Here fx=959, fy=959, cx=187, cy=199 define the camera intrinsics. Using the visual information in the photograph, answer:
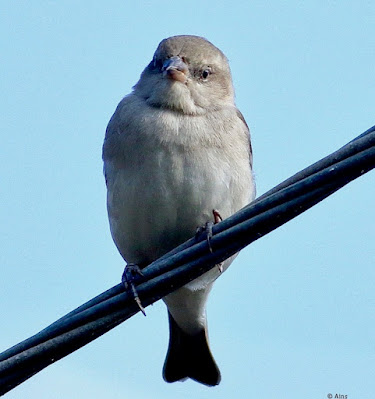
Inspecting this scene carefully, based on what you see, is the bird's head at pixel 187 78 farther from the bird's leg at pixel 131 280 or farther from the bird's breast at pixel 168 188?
the bird's leg at pixel 131 280

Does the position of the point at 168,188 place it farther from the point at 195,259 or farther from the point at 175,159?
the point at 195,259

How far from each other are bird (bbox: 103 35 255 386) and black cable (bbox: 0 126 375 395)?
1.67 meters

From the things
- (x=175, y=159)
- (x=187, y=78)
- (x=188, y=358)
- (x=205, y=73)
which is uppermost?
(x=205, y=73)

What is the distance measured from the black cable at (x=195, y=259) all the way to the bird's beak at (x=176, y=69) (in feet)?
8.27

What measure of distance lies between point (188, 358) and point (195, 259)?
3499mm

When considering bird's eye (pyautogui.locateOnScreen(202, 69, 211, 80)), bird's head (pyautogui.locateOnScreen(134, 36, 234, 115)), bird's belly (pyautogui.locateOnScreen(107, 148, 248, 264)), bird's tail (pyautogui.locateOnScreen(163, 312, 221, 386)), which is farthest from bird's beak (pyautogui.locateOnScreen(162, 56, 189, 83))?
bird's tail (pyautogui.locateOnScreen(163, 312, 221, 386))

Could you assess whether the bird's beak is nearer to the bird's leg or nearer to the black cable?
the bird's leg

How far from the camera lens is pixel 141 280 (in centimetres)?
451

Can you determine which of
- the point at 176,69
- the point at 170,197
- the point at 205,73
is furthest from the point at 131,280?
the point at 205,73

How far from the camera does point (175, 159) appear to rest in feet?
Result: 20.0

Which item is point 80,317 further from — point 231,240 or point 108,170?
point 108,170

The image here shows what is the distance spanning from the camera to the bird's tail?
7.55 metres

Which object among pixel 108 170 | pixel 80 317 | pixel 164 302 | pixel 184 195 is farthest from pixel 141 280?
pixel 164 302

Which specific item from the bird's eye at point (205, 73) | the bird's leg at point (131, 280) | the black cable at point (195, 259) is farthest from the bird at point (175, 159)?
the black cable at point (195, 259)
